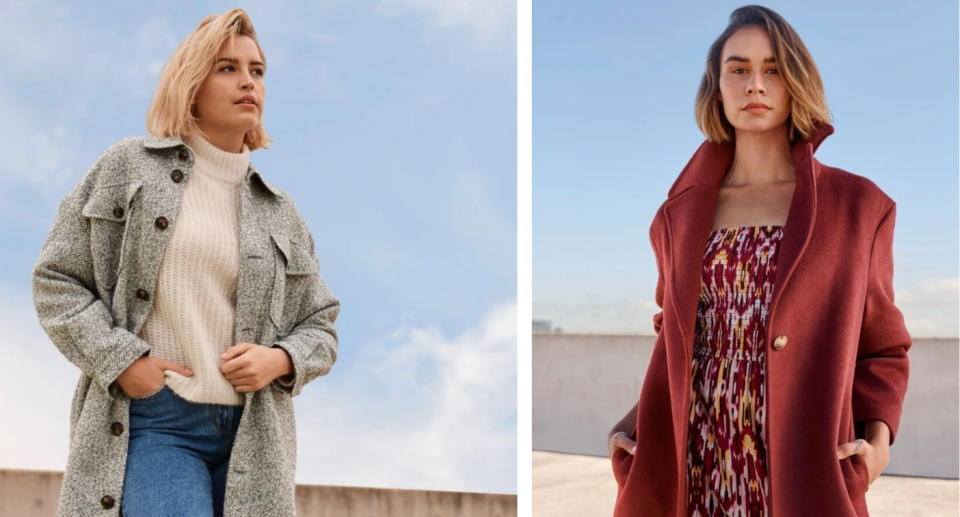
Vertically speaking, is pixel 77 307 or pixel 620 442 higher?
pixel 77 307

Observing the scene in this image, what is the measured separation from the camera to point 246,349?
→ 6.33ft

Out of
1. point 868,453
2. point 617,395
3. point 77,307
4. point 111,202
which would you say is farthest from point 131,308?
point 617,395

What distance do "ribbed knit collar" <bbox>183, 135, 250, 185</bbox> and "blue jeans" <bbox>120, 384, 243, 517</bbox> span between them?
1.62 feet

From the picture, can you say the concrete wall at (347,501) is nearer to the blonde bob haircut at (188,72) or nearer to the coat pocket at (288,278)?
the coat pocket at (288,278)

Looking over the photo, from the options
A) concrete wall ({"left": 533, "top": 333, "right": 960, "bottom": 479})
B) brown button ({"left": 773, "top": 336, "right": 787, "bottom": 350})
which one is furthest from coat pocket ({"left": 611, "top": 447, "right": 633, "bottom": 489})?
concrete wall ({"left": 533, "top": 333, "right": 960, "bottom": 479})

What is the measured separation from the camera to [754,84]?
6.54 ft

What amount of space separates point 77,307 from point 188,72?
54 cm

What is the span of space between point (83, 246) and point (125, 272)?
4.0 inches

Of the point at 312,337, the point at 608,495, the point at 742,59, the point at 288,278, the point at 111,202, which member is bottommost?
the point at 608,495

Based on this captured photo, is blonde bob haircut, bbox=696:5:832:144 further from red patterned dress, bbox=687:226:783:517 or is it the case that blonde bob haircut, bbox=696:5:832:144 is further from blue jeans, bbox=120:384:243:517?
blue jeans, bbox=120:384:243:517

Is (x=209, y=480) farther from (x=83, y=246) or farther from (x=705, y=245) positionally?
(x=705, y=245)

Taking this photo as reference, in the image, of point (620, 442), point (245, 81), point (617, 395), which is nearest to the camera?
point (245, 81)

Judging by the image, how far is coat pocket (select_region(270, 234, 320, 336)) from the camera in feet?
6.75

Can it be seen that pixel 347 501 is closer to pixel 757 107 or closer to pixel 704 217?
pixel 704 217
